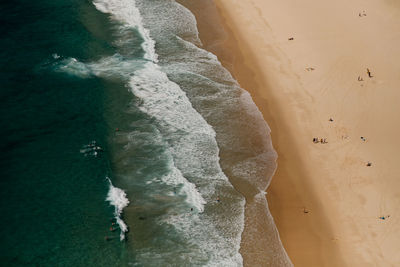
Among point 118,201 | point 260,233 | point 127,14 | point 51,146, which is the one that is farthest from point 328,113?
point 127,14

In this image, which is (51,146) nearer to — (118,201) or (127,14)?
(118,201)

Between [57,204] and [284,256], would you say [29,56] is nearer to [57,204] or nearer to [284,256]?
[57,204]

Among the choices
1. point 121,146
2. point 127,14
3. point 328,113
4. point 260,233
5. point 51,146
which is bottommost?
point 51,146

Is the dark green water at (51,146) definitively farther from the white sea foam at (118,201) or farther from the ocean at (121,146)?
the white sea foam at (118,201)

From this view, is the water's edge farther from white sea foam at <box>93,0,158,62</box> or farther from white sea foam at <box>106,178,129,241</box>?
white sea foam at <box>93,0,158,62</box>

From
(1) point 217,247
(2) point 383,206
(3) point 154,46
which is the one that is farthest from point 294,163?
(3) point 154,46

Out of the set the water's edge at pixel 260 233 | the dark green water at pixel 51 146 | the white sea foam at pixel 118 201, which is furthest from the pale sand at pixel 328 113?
the dark green water at pixel 51 146

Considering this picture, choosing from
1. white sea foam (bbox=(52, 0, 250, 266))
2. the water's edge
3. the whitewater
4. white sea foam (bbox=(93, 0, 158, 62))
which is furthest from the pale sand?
white sea foam (bbox=(93, 0, 158, 62))
